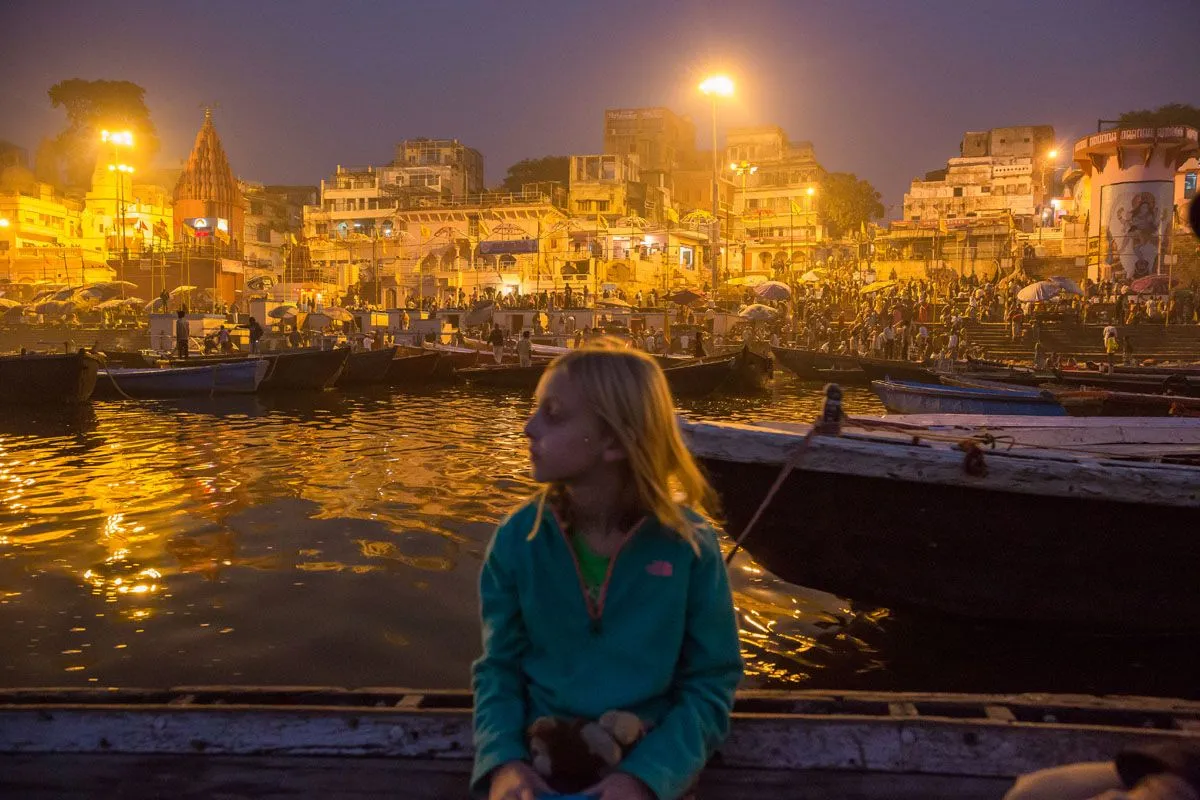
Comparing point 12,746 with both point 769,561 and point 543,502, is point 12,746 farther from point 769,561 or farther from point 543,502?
point 769,561

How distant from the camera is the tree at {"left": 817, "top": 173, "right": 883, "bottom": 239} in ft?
256

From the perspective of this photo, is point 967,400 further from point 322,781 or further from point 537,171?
point 537,171

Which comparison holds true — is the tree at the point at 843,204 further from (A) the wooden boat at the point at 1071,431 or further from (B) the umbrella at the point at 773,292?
(A) the wooden boat at the point at 1071,431

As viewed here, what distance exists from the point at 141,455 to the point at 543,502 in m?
12.1

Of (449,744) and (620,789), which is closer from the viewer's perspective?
(620,789)

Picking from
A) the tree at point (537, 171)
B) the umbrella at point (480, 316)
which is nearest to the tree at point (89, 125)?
the tree at point (537, 171)

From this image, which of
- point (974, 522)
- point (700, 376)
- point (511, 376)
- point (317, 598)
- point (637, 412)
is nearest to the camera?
point (637, 412)

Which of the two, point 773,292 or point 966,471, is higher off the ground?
point 773,292

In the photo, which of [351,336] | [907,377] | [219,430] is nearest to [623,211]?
[351,336]

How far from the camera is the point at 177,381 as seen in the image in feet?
68.7

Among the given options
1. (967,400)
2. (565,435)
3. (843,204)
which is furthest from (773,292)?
(843,204)

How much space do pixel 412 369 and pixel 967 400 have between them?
19100 mm

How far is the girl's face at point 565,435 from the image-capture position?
81.7 inches

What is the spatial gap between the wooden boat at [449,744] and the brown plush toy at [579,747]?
0.59 metres
